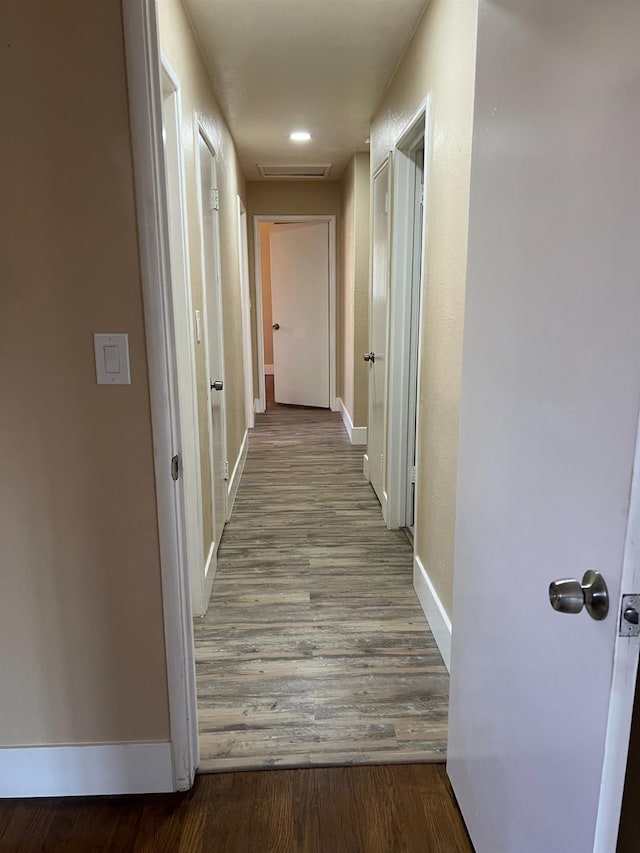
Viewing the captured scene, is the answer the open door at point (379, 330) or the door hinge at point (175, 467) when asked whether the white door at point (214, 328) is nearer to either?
the open door at point (379, 330)

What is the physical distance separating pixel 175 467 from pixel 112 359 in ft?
1.00

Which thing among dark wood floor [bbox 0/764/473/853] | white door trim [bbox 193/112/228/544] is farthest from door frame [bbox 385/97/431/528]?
dark wood floor [bbox 0/764/473/853]

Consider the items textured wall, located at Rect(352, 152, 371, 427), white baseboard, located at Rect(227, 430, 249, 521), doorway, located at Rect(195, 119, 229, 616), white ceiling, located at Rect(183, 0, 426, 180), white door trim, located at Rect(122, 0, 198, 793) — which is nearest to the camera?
white door trim, located at Rect(122, 0, 198, 793)

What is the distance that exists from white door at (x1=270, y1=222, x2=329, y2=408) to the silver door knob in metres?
5.60

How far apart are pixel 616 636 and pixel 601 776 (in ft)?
0.67

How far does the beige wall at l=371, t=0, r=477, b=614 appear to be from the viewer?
1.87 m

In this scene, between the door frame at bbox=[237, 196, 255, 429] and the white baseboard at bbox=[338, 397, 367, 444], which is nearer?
the door frame at bbox=[237, 196, 255, 429]

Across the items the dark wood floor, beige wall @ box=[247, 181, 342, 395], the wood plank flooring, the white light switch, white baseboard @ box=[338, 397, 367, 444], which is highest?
beige wall @ box=[247, 181, 342, 395]

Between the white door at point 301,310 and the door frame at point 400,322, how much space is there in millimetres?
3126

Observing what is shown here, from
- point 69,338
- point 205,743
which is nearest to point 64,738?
point 205,743

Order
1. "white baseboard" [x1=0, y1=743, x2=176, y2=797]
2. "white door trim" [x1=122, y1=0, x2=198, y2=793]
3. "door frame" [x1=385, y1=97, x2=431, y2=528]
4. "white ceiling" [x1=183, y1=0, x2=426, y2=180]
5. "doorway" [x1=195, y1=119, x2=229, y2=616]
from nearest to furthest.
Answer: "white door trim" [x1=122, y1=0, x2=198, y2=793] < "white baseboard" [x1=0, y1=743, x2=176, y2=797] < "white ceiling" [x1=183, y1=0, x2=426, y2=180] < "doorway" [x1=195, y1=119, x2=229, y2=616] < "door frame" [x1=385, y1=97, x2=431, y2=528]

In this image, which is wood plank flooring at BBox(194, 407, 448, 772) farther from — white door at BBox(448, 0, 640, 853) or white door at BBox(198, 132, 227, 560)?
white door at BBox(448, 0, 640, 853)

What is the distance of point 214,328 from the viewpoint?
3072mm

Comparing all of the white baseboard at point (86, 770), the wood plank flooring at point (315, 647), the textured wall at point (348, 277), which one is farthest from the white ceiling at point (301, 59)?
the white baseboard at point (86, 770)
